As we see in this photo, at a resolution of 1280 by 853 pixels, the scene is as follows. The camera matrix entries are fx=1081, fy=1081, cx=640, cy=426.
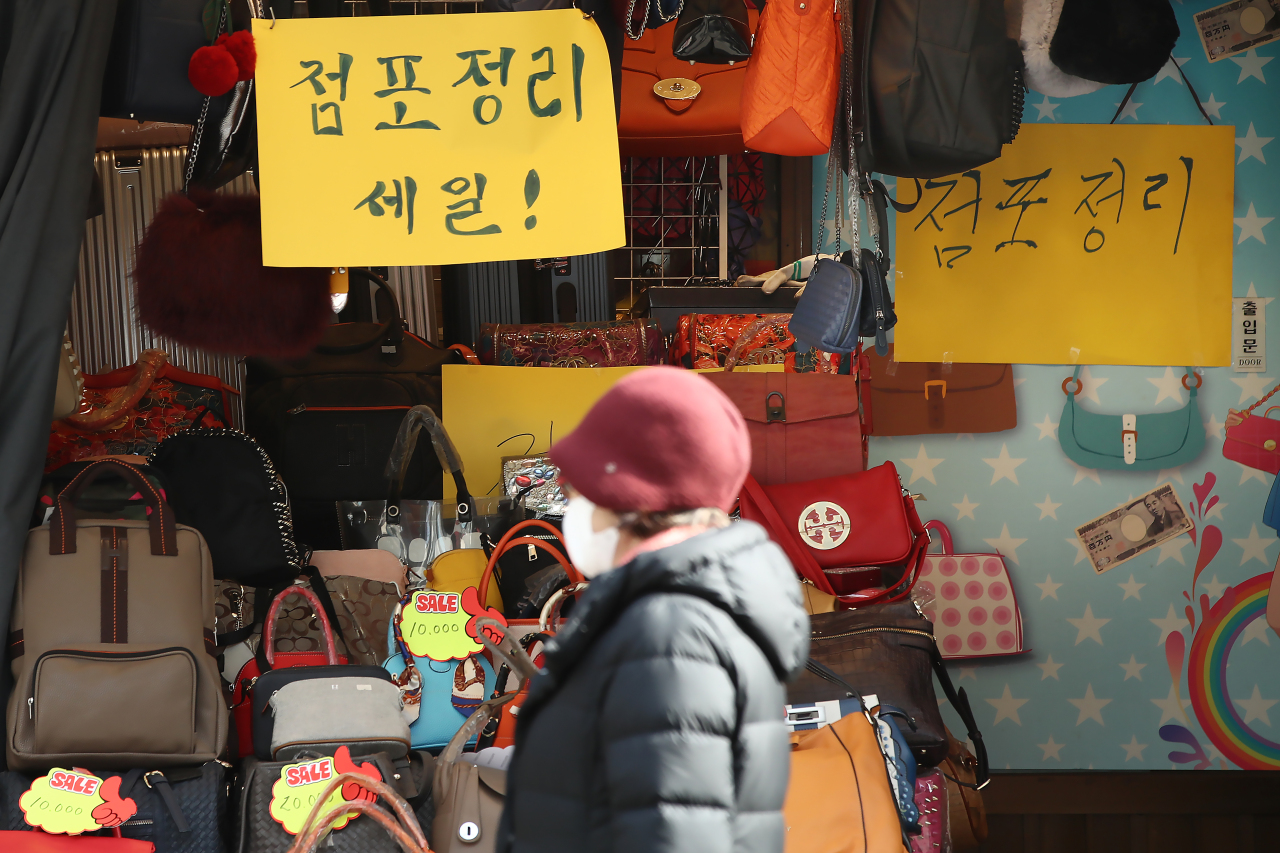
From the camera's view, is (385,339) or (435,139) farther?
(385,339)

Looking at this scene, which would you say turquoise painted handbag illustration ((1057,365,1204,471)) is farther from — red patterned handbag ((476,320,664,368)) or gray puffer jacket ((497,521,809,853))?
gray puffer jacket ((497,521,809,853))

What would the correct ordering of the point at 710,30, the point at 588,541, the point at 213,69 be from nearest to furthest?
1. the point at 588,541
2. the point at 213,69
3. the point at 710,30

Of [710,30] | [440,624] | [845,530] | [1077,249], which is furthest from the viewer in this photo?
[1077,249]

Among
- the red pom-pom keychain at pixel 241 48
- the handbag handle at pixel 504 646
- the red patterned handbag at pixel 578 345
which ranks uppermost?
the red pom-pom keychain at pixel 241 48

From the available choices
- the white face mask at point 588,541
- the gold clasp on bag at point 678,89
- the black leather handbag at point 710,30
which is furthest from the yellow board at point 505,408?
the white face mask at point 588,541

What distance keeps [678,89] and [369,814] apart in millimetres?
2105

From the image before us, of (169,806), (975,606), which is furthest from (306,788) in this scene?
(975,606)

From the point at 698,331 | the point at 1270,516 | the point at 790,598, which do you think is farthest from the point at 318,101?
the point at 1270,516

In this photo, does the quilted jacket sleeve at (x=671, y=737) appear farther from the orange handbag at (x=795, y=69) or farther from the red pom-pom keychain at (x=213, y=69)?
the red pom-pom keychain at (x=213, y=69)

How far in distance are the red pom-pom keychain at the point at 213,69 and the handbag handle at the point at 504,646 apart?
120 cm

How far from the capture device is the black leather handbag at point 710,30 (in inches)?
85.3

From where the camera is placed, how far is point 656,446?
1234 mm

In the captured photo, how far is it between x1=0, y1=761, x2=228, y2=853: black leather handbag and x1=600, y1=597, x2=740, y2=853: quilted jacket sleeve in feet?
3.92

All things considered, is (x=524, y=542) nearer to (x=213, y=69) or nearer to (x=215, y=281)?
(x=215, y=281)
